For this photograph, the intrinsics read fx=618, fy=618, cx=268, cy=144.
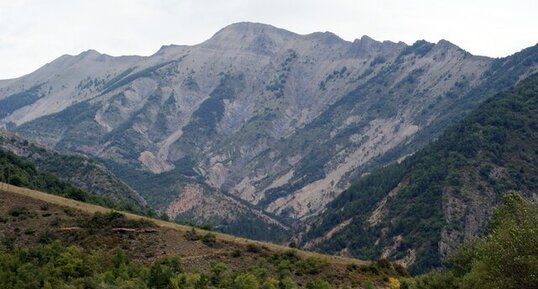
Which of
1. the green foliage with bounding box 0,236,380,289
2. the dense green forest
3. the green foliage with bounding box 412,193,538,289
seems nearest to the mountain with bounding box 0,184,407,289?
the green foliage with bounding box 0,236,380,289

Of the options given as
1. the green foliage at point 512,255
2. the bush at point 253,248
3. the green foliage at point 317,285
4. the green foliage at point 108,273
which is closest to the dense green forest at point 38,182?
the bush at point 253,248

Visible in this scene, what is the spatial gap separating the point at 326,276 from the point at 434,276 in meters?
20.5

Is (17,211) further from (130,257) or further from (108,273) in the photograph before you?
(108,273)

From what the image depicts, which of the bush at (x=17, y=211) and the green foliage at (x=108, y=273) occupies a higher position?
the bush at (x=17, y=211)

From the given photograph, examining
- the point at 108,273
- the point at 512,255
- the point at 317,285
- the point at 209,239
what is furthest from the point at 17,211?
the point at 512,255

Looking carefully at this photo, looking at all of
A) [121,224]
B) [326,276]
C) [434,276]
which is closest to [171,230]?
[121,224]

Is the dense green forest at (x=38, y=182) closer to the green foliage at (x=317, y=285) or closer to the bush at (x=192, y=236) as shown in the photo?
the bush at (x=192, y=236)

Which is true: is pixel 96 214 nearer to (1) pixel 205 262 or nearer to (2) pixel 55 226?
(2) pixel 55 226

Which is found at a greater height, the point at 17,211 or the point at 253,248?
the point at 17,211

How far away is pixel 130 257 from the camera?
104 metres

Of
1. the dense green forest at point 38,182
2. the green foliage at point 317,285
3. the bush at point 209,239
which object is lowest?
the green foliage at point 317,285

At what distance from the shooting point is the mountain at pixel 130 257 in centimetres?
8431

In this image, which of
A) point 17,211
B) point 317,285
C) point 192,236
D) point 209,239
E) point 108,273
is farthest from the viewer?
point 192,236

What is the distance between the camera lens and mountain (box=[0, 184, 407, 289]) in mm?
84312
